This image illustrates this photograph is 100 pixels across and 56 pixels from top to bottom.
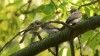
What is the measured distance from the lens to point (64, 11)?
1186 millimetres

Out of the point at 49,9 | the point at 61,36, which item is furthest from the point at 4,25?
the point at 61,36

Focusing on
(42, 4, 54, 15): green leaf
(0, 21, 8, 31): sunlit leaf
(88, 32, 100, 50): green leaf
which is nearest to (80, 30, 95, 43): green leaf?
(88, 32, 100, 50): green leaf

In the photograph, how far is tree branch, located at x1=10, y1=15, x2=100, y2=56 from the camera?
83 centimetres

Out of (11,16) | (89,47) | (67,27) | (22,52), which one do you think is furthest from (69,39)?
(11,16)

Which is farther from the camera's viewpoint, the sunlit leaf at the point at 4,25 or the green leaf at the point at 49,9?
the sunlit leaf at the point at 4,25

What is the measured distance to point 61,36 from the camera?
2.80 ft

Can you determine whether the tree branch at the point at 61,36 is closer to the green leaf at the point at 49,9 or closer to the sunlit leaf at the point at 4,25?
the green leaf at the point at 49,9

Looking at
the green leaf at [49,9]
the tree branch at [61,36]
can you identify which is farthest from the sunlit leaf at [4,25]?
the tree branch at [61,36]

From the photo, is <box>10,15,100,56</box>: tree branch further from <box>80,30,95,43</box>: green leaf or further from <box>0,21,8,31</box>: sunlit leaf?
<box>0,21,8,31</box>: sunlit leaf

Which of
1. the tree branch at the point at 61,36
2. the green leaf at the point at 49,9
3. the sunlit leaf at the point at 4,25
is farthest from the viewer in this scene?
the sunlit leaf at the point at 4,25

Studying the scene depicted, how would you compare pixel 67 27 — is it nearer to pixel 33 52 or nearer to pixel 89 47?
pixel 33 52

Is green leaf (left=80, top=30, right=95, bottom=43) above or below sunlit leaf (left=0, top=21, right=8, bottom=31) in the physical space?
below

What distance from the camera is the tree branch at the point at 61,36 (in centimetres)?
83

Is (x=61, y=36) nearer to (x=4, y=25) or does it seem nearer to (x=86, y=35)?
(x=86, y=35)
